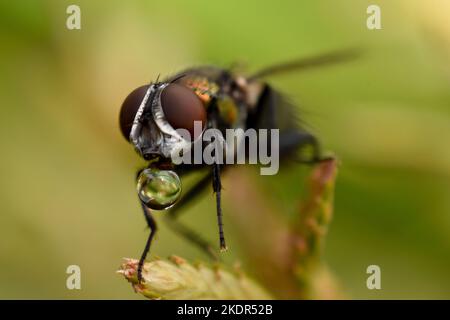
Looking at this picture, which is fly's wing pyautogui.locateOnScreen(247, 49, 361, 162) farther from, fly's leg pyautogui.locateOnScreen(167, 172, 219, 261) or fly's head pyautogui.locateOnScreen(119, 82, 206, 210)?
fly's head pyautogui.locateOnScreen(119, 82, 206, 210)

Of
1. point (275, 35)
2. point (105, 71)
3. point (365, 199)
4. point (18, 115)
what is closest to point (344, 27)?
point (275, 35)

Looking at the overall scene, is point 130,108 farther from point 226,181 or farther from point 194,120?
point 226,181

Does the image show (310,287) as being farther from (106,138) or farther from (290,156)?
(106,138)

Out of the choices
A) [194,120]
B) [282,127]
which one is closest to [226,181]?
[282,127]

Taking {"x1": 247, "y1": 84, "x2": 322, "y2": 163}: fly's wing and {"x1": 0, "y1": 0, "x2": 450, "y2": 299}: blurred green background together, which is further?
{"x1": 0, "y1": 0, "x2": 450, "y2": 299}: blurred green background

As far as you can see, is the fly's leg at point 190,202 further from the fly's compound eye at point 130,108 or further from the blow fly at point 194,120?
the fly's compound eye at point 130,108

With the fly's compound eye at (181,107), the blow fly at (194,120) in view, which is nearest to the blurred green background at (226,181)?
the blow fly at (194,120)

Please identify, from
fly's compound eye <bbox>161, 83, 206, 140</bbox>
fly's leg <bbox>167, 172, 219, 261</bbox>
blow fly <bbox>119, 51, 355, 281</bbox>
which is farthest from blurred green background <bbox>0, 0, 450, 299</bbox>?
fly's compound eye <bbox>161, 83, 206, 140</bbox>
